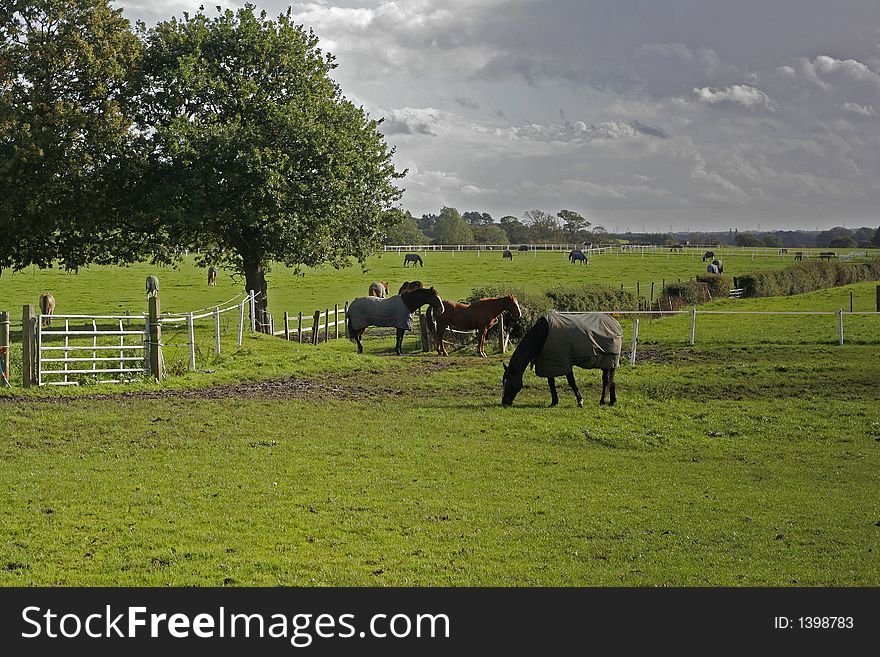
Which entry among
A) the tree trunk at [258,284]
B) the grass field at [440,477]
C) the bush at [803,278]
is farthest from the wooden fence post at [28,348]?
the bush at [803,278]

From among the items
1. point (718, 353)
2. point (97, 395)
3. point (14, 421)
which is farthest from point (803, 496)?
point (718, 353)

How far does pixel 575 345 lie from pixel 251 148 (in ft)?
49.2

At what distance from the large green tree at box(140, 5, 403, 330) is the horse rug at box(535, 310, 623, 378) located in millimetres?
13554

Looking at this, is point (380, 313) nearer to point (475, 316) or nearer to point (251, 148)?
point (475, 316)

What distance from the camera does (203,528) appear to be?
9094 millimetres

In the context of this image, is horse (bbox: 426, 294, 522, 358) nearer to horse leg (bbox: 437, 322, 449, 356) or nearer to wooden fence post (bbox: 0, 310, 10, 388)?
horse leg (bbox: 437, 322, 449, 356)

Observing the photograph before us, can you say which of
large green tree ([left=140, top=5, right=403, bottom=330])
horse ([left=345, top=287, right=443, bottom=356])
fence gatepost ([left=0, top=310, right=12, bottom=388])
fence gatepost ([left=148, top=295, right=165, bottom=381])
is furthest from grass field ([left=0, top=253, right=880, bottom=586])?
large green tree ([left=140, top=5, right=403, bottom=330])

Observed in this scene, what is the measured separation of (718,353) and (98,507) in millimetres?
20073

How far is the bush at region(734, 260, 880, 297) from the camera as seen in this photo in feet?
163

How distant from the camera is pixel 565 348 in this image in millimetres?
16969

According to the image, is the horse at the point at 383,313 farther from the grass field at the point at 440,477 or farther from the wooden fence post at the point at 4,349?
the wooden fence post at the point at 4,349

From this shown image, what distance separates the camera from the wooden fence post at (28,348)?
1881cm

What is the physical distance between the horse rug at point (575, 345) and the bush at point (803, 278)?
3459 centimetres
